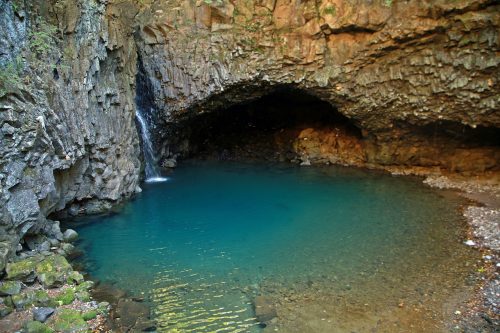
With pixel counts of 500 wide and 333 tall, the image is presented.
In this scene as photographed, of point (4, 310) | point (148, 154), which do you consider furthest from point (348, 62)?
point (4, 310)

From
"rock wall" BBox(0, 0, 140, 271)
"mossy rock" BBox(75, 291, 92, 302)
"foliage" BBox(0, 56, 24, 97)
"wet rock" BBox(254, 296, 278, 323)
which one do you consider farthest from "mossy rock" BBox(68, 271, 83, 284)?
"foliage" BBox(0, 56, 24, 97)

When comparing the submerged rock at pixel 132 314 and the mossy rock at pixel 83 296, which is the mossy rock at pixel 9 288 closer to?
the mossy rock at pixel 83 296

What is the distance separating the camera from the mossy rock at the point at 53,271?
9.19 meters

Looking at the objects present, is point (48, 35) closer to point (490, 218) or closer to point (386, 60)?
point (386, 60)

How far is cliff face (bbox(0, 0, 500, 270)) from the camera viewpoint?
10805mm

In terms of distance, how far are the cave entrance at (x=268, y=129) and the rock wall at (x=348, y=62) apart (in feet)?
8.94

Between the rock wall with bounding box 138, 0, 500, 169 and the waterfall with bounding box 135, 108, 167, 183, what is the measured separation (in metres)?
0.85

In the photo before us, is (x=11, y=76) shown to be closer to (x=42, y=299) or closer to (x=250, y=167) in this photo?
(x=42, y=299)

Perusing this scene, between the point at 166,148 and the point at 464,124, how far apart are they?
14519 mm

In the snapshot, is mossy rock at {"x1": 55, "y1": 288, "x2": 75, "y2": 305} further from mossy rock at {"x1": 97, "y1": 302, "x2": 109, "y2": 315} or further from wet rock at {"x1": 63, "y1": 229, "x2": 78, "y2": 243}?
wet rock at {"x1": 63, "y1": 229, "x2": 78, "y2": 243}

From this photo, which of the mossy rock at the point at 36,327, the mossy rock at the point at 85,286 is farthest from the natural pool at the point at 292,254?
the mossy rock at the point at 36,327

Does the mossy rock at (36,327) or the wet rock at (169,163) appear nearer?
the mossy rock at (36,327)

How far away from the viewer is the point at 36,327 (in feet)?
24.2

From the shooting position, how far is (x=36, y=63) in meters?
11.3
